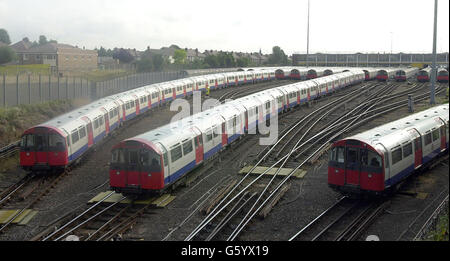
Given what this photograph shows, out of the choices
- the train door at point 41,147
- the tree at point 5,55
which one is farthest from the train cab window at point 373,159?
the tree at point 5,55

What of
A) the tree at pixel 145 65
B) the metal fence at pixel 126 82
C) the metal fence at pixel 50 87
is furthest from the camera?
the tree at pixel 145 65

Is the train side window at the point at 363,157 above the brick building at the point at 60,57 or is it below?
below

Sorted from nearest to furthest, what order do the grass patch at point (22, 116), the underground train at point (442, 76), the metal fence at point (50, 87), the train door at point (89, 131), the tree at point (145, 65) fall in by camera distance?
the train door at point (89, 131), the grass patch at point (22, 116), the metal fence at point (50, 87), the underground train at point (442, 76), the tree at point (145, 65)

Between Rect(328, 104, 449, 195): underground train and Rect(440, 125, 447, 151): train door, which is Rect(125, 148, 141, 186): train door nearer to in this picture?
Rect(328, 104, 449, 195): underground train

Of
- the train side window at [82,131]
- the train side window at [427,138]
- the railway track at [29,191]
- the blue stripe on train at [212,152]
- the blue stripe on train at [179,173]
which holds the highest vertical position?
the train side window at [427,138]

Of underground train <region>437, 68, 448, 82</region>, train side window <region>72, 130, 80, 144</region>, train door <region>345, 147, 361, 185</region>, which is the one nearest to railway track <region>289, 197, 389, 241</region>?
train door <region>345, 147, 361, 185</region>

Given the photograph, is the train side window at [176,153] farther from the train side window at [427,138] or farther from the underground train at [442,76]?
the underground train at [442,76]

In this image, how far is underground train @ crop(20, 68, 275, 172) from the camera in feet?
74.9

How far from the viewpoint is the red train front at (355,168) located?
17109 mm

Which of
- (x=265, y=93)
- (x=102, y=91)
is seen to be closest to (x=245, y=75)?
(x=102, y=91)

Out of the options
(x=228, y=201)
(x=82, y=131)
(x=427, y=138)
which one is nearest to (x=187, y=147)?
(x=228, y=201)

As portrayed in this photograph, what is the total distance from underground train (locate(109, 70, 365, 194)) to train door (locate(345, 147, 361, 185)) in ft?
22.5

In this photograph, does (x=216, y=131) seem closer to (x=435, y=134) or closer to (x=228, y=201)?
(x=228, y=201)
